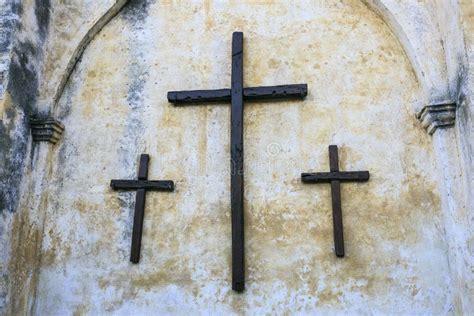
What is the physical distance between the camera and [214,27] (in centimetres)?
540

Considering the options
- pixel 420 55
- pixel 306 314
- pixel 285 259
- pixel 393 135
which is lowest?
pixel 306 314

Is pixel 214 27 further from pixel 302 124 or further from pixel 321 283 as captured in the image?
pixel 321 283

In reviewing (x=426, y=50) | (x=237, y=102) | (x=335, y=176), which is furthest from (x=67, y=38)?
(x=426, y=50)

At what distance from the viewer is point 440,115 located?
4504 millimetres

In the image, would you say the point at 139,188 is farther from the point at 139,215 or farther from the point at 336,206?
the point at 336,206

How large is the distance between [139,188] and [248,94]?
4.35 ft

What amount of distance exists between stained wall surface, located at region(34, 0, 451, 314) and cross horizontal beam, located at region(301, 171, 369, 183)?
0.08 metres

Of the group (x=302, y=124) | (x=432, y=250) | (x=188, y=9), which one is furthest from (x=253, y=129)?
(x=432, y=250)

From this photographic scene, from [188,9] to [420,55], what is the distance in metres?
2.34

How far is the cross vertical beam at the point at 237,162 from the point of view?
4.47 metres

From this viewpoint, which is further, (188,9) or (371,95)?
(188,9)

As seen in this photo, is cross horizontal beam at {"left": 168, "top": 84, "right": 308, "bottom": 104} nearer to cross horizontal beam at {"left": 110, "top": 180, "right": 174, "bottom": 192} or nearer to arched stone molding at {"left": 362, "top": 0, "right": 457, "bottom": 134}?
cross horizontal beam at {"left": 110, "top": 180, "right": 174, "bottom": 192}

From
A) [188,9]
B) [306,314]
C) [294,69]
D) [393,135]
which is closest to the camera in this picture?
[306,314]

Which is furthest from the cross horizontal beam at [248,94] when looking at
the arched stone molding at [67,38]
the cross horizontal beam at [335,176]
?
the arched stone molding at [67,38]
